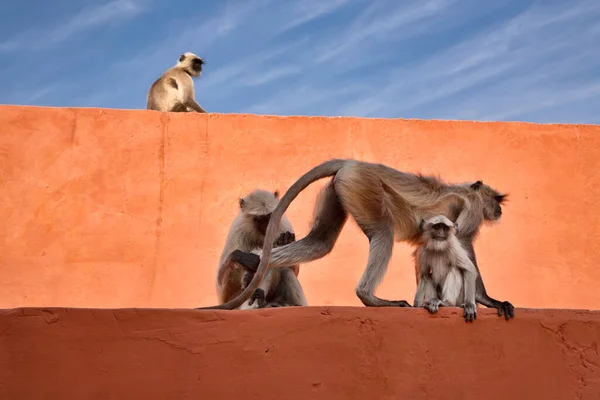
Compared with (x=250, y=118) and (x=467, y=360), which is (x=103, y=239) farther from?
(x=467, y=360)

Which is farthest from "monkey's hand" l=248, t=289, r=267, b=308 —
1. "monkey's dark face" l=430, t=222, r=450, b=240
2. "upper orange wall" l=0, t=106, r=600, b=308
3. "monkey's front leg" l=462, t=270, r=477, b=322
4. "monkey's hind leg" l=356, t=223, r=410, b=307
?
"upper orange wall" l=0, t=106, r=600, b=308

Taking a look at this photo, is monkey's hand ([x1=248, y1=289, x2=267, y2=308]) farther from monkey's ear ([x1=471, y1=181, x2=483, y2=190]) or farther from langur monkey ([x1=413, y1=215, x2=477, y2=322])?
monkey's ear ([x1=471, y1=181, x2=483, y2=190])

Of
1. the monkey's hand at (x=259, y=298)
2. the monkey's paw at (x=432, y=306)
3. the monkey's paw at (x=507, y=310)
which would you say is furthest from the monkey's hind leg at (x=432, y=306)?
the monkey's hand at (x=259, y=298)

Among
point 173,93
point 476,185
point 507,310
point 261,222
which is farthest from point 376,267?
point 173,93

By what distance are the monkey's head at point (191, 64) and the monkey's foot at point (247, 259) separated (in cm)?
768

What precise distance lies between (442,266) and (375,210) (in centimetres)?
43

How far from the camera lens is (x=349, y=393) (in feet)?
11.3

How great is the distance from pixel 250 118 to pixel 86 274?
1934 mm

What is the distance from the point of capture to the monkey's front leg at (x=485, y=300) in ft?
12.3

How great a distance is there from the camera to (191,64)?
1209 cm

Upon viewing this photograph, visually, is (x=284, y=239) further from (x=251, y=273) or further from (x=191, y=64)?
(x=191, y=64)

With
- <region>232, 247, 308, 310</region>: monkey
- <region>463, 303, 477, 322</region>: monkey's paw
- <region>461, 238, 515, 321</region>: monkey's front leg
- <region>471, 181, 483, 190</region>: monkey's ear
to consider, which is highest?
<region>471, 181, 483, 190</region>: monkey's ear

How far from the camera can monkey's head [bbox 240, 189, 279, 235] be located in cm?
527

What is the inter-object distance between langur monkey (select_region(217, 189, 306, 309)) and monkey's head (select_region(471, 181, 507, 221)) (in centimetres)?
103
